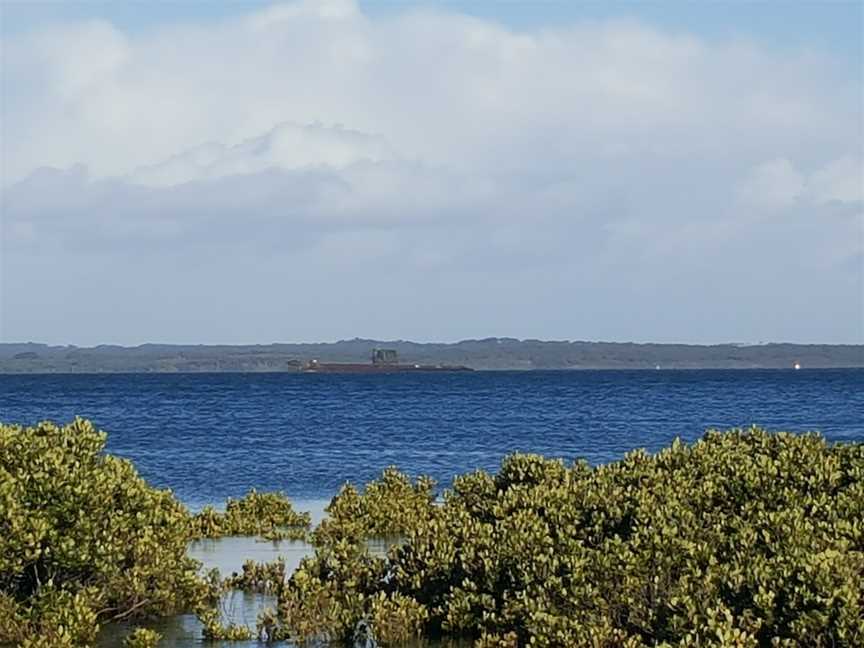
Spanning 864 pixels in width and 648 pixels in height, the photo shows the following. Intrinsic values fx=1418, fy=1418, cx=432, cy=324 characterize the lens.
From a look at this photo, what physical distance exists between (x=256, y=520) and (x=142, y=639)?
15851 millimetres

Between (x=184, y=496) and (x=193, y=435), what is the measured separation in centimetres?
3595

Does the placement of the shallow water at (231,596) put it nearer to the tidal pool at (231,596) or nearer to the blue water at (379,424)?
the tidal pool at (231,596)

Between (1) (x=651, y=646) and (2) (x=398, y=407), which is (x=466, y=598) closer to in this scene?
(1) (x=651, y=646)

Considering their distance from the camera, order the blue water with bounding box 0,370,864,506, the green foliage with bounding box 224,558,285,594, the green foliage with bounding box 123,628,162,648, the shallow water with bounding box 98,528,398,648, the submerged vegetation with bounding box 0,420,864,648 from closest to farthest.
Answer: the submerged vegetation with bounding box 0,420,864,648, the green foliage with bounding box 123,628,162,648, the shallow water with bounding box 98,528,398,648, the green foliage with bounding box 224,558,285,594, the blue water with bounding box 0,370,864,506

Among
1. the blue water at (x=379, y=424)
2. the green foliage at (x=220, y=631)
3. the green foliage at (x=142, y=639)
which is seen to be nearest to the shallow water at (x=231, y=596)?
the green foliage at (x=220, y=631)

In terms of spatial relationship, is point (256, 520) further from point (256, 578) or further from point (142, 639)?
point (142, 639)

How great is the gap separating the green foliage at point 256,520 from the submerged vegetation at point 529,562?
30.3 ft

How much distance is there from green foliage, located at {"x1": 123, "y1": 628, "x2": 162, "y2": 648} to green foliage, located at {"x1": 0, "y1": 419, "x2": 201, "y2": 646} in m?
0.57

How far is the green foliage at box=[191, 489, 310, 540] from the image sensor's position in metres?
35.7

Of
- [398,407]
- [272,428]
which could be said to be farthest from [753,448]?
[398,407]

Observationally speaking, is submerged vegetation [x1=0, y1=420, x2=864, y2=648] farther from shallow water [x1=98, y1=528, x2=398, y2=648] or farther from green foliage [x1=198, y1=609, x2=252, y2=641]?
shallow water [x1=98, y1=528, x2=398, y2=648]

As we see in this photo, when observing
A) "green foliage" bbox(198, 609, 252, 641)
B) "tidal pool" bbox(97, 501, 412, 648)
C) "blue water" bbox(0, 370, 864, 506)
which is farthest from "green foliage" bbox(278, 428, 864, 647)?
"blue water" bbox(0, 370, 864, 506)

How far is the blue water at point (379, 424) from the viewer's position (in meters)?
60.5

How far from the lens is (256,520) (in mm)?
37188
